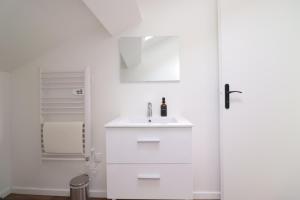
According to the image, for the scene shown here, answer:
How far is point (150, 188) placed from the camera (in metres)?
1.27

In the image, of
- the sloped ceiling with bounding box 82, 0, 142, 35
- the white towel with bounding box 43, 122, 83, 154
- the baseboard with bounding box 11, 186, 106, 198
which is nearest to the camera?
the sloped ceiling with bounding box 82, 0, 142, 35

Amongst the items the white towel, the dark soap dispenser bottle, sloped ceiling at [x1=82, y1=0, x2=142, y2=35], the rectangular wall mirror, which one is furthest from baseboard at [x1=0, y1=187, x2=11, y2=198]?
sloped ceiling at [x1=82, y1=0, x2=142, y2=35]

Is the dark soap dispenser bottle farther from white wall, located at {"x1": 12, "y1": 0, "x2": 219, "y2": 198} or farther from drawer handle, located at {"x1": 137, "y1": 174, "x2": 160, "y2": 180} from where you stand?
drawer handle, located at {"x1": 137, "y1": 174, "x2": 160, "y2": 180}

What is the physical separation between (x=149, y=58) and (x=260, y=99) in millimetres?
1147

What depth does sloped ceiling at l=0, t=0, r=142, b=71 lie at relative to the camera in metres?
1.30

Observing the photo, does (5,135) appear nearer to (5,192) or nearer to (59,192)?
(5,192)

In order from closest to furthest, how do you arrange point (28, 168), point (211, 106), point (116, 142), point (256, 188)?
point (116, 142)
point (256, 188)
point (211, 106)
point (28, 168)

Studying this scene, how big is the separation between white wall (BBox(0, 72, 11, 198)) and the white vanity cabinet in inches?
Result: 54.3

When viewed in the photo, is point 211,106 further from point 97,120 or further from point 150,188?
point 97,120

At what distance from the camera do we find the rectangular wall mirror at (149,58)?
5.82 ft

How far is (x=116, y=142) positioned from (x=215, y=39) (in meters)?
1.42

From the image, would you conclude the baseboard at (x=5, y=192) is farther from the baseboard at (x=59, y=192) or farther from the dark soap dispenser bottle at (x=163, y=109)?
the dark soap dispenser bottle at (x=163, y=109)

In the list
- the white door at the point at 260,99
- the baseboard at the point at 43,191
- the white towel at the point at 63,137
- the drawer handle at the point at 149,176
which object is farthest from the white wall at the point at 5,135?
the white door at the point at 260,99

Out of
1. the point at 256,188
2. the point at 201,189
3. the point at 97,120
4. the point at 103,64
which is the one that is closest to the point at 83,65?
the point at 103,64
